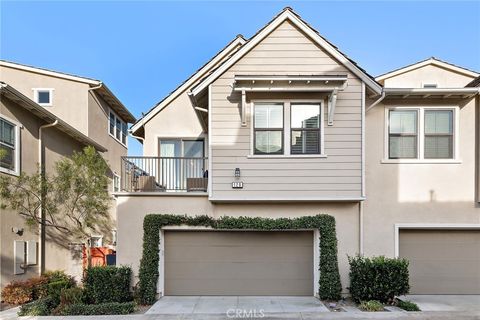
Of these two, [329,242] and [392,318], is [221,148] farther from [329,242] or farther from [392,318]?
[392,318]

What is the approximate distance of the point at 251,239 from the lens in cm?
924

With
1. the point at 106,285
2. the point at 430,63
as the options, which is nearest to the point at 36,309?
the point at 106,285

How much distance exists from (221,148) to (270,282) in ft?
13.0

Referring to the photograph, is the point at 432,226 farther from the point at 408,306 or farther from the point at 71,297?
the point at 71,297

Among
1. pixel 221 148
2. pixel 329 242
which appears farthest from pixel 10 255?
pixel 329 242

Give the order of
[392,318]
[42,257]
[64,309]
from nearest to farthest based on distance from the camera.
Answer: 1. [392,318]
2. [64,309]
3. [42,257]

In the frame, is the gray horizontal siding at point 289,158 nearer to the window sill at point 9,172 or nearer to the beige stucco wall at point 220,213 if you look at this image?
the beige stucco wall at point 220,213

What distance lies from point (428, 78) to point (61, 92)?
1525 centimetres

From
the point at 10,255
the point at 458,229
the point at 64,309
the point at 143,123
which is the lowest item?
the point at 64,309

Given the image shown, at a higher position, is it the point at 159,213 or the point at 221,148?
the point at 221,148

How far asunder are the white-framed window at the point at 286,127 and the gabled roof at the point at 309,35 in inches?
49.6

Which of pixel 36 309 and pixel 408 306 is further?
pixel 408 306

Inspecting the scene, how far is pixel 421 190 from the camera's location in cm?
924

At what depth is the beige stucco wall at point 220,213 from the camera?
898cm
